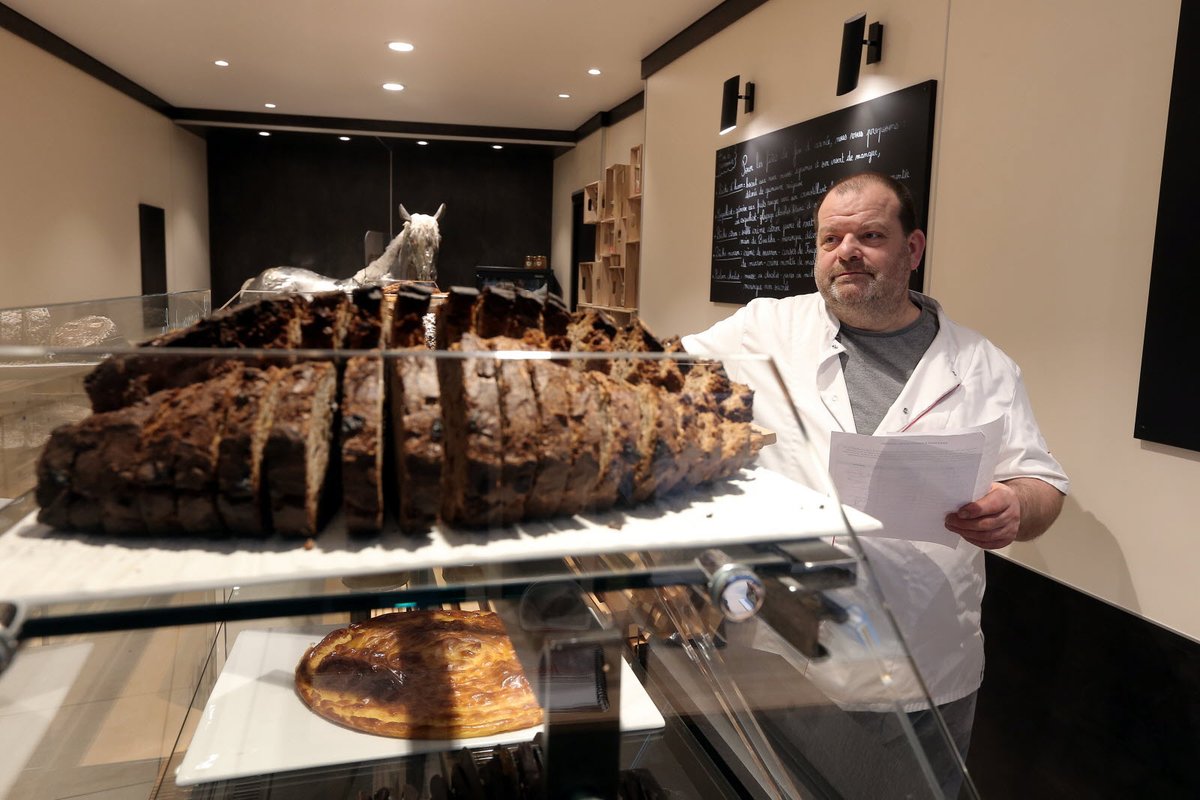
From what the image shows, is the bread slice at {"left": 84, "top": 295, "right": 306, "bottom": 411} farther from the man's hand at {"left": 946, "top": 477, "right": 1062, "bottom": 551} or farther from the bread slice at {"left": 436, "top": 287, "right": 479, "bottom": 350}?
the man's hand at {"left": 946, "top": 477, "right": 1062, "bottom": 551}

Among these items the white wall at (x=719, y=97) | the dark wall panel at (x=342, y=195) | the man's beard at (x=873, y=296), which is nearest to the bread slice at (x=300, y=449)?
the man's beard at (x=873, y=296)

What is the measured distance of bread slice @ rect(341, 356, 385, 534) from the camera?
25.3 inches

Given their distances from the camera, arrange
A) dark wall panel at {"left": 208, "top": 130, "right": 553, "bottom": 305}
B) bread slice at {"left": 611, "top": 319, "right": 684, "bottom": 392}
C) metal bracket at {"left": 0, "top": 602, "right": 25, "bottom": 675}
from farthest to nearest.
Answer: dark wall panel at {"left": 208, "top": 130, "right": 553, "bottom": 305} → bread slice at {"left": 611, "top": 319, "right": 684, "bottom": 392} → metal bracket at {"left": 0, "top": 602, "right": 25, "bottom": 675}

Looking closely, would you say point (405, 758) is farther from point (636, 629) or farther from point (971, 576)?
point (971, 576)

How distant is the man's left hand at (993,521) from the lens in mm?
1492

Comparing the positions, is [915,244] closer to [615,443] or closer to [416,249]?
[615,443]

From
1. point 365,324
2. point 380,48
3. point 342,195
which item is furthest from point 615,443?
point 342,195

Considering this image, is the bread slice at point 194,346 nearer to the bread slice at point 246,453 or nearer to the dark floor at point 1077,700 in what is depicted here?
the bread slice at point 246,453

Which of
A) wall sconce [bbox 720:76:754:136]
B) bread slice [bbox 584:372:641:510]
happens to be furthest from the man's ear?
wall sconce [bbox 720:76:754:136]

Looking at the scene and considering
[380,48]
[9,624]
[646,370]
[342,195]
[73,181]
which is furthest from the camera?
[342,195]

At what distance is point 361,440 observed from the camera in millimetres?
652

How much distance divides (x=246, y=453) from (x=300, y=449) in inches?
1.5

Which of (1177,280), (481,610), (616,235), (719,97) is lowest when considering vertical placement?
(481,610)

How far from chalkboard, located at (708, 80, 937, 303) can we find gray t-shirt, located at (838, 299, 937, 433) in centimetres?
100
